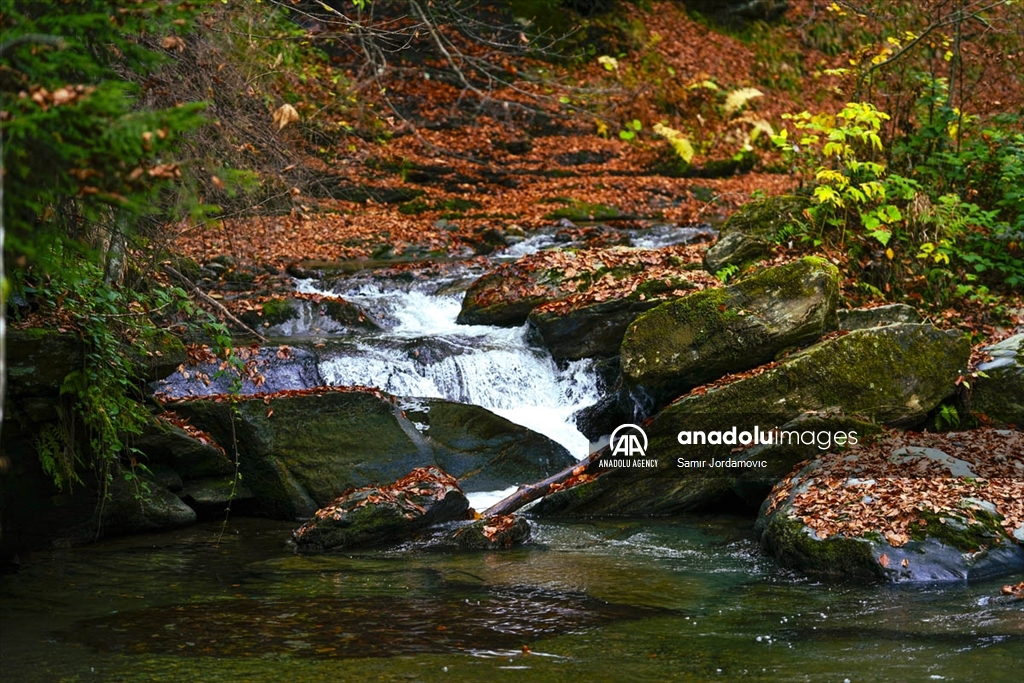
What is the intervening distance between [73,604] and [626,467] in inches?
192

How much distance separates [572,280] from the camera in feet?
39.2

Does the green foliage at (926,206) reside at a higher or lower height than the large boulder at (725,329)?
higher

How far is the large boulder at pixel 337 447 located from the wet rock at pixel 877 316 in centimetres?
337

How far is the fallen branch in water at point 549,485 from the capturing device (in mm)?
9133

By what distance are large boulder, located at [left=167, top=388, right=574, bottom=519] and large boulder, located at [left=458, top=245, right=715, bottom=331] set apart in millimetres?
2001

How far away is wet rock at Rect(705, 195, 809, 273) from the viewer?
11898mm

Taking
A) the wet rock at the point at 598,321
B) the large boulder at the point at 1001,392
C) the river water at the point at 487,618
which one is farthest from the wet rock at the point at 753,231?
the river water at the point at 487,618

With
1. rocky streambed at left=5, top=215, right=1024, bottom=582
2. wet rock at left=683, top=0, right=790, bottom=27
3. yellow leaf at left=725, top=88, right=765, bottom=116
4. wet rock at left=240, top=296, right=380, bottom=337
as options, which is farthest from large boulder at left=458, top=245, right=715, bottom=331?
wet rock at left=683, top=0, right=790, bottom=27

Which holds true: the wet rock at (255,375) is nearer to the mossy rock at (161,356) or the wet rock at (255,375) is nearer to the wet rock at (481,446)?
the mossy rock at (161,356)

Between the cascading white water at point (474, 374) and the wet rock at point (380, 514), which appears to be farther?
the cascading white water at point (474, 374)

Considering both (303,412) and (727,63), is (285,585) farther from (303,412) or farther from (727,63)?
(727,63)

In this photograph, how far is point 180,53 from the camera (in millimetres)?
8273

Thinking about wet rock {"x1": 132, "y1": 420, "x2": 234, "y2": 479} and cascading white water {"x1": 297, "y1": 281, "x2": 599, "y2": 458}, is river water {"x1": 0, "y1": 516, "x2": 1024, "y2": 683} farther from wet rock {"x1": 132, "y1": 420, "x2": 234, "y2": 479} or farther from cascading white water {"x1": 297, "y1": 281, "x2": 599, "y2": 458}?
cascading white water {"x1": 297, "y1": 281, "x2": 599, "y2": 458}

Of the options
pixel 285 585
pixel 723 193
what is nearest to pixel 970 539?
pixel 285 585
